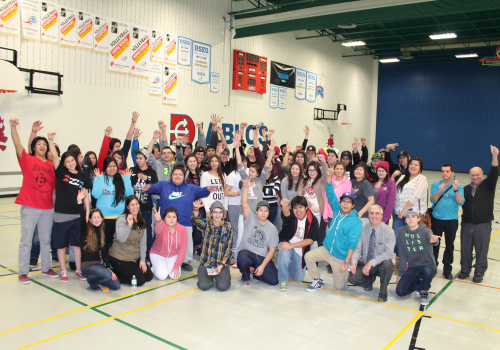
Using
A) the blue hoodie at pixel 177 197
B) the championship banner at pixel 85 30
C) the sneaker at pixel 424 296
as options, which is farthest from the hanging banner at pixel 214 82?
the sneaker at pixel 424 296

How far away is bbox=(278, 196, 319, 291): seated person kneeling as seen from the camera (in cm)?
559

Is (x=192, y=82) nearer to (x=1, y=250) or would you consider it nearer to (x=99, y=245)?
(x=1, y=250)

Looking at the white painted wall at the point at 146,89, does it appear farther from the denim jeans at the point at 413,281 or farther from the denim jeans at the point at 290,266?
the denim jeans at the point at 413,281

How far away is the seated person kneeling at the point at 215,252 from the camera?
5.27 m

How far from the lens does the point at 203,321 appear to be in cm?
427

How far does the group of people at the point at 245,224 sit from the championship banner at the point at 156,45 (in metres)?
8.31

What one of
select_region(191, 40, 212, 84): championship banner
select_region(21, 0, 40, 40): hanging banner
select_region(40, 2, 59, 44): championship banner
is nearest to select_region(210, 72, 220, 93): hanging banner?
select_region(191, 40, 212, 84): championship banner

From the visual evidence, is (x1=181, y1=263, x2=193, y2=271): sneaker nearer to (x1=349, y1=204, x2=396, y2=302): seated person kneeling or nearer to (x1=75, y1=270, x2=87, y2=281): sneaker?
(x1=75, y1=270, x2=87, y2=281): sneaker

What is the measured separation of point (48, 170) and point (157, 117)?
9128 mm

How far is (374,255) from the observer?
17.6 feet

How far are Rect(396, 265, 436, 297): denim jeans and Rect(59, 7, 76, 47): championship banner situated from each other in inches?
422

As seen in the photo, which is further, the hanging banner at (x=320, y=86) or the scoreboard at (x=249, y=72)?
the hanging banner at (x=320, y=86)

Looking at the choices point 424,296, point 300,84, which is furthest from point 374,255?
point 300,84

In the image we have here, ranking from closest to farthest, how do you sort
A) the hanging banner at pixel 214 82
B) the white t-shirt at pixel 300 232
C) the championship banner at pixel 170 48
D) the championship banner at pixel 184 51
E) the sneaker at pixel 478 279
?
the white t-shirt at pixel 300 232, the sneaker at pixel 478 279, the championship banner at pixel 170 48, the championship banner at pixel 184 51, the hanging banner at pixel 214 82
